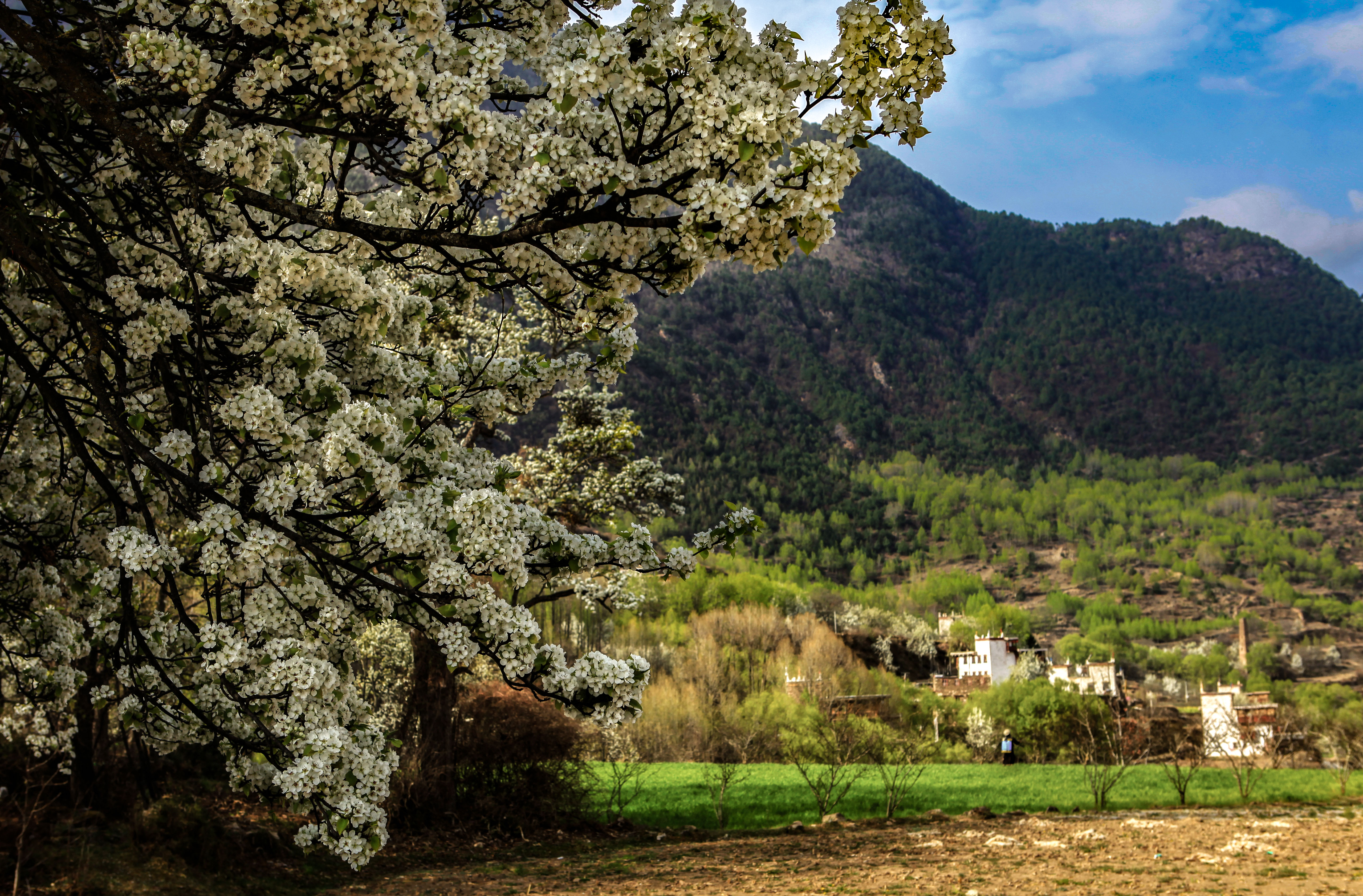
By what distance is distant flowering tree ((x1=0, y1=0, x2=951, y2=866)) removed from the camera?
373 cm

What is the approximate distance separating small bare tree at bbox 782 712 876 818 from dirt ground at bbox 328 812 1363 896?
265 cm

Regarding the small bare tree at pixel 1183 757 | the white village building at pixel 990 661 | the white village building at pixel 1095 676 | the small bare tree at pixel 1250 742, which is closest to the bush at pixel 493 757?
the small bare tree at pixel 1183 757

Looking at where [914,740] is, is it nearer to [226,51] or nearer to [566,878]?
[566,878]

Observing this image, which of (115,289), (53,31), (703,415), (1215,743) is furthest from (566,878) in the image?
(703,415)

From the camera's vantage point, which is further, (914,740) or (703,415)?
(703,415)

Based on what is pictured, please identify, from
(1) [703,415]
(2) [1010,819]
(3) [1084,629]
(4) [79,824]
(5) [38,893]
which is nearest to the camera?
(5) [38,893]

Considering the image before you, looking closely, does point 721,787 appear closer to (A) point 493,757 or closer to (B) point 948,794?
(A) point 493,757

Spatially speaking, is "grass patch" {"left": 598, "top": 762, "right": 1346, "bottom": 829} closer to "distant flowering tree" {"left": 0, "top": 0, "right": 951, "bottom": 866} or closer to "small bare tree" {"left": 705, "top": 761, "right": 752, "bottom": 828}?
"small bare tree" {"left": 705, "top": 761, "right": 752, "bottom": 828}

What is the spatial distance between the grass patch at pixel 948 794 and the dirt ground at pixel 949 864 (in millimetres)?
2827

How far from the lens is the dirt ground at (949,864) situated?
11.9 metres

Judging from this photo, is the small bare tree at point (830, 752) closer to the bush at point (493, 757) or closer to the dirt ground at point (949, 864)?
the dirt ground at point (949, 864)

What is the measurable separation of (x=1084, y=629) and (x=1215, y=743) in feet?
473

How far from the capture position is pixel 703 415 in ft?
486

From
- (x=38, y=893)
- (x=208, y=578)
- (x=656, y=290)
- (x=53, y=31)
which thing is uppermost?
(x=53, y=31)
